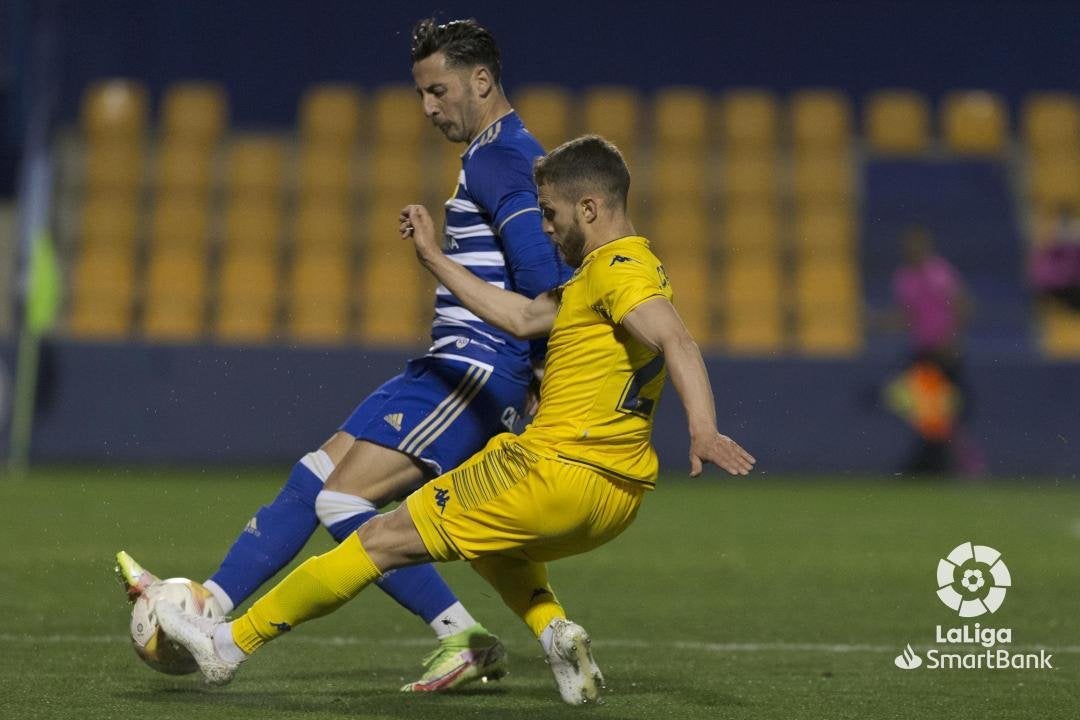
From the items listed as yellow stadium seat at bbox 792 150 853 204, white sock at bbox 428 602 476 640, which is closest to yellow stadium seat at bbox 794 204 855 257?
yellow stadium seat at bbox 792 150 853 204

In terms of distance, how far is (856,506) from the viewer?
12.2 m

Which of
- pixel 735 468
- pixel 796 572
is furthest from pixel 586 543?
pixel 796 572

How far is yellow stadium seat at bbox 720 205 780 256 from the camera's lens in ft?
54.9

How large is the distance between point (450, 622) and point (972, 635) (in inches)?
83.1

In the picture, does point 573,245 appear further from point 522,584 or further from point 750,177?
point 750,177

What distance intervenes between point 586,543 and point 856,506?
7.70 metres

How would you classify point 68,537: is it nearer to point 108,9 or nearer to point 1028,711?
point 1028,711

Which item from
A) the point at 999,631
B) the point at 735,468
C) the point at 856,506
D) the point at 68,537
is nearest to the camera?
the point at 735,468

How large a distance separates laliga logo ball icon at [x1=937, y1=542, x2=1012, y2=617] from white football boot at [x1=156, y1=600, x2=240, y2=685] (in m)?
3.30

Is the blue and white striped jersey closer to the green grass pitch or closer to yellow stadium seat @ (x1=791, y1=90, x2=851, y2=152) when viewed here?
the green grass pitch

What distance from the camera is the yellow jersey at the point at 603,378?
462 centimetres

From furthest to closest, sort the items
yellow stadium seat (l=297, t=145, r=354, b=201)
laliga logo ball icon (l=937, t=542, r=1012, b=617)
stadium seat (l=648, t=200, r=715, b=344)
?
yellow stadium seat (l=297, t=145, r=354, b=201) < stadium seat (l=648, t=200, r=715, b=344) < laliga logo ball icon (l=937, t=542, r=1012, b=617)

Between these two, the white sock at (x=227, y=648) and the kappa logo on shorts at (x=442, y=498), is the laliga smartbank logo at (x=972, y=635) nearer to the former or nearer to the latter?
the kappa logo on shorts at (x=442, y=498)

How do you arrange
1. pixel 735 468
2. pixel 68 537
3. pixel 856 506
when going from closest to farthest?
pixel 735 468 → pixel 68 537 → pixel 856 506
